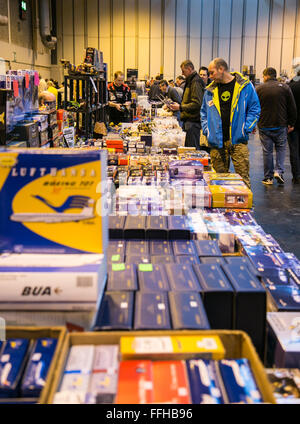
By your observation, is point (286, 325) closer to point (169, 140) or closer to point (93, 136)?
point (169, 140)

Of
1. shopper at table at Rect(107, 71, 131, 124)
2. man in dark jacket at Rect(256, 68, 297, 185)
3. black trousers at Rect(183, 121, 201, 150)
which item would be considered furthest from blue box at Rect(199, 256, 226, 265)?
shopper at table at Rect(107, 71, 131, 124)

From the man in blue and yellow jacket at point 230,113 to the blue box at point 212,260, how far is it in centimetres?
307

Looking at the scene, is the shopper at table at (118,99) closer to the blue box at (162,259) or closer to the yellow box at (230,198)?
the yellow box at (230,198)

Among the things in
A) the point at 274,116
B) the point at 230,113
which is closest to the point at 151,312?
the point at 230,113

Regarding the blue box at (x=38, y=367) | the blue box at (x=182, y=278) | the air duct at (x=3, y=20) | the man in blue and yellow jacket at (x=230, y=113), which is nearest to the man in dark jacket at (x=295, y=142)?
the man in blue and yellow jacket at (x=230, y=113)

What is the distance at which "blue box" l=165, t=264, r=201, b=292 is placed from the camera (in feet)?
5.75

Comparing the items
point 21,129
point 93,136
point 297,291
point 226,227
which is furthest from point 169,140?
point 297,291

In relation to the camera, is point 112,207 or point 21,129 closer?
point 112,207

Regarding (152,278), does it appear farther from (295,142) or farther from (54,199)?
(295,142)

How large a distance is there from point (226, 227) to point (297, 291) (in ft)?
2.50

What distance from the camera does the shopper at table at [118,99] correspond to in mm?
9055

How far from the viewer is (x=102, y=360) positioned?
4.49 ft

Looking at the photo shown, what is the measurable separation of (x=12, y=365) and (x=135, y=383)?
0.37 m

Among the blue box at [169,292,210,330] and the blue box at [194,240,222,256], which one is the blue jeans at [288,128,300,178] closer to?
the blue box at [194,240,222,256]
